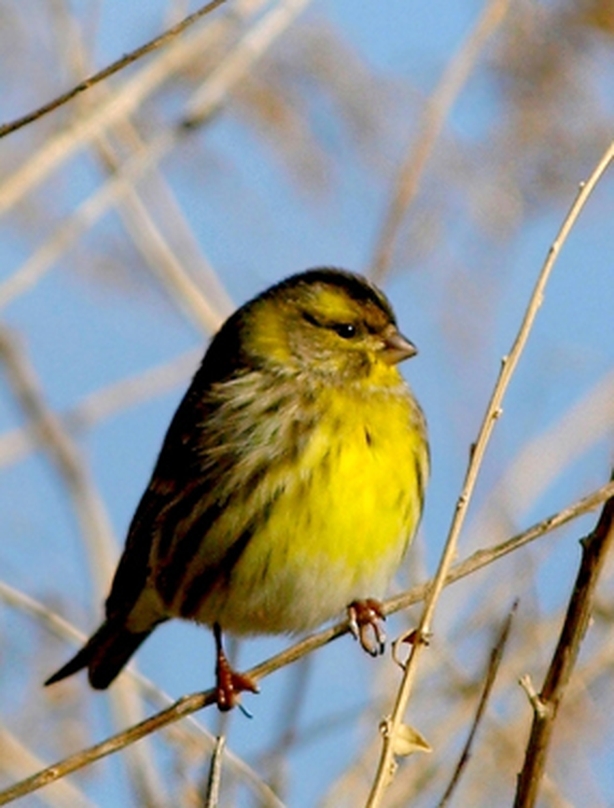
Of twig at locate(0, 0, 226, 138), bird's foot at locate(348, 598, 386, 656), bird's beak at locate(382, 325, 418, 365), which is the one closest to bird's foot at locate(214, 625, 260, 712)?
bird's foot at locate(348, 598, 386, 656)

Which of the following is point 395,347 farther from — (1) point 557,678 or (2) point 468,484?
(1) point 557,678

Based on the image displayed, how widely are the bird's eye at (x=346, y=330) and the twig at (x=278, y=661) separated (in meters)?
0.89

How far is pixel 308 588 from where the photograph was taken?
129 inches

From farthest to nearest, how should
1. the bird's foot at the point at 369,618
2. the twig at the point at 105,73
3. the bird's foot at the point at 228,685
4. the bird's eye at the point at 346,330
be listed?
the bird's eye at the point at 346,330 → the bird's foot at the point at 369,618 → the bird's foot at the point at 228,685 → the twig at the point at 105,73

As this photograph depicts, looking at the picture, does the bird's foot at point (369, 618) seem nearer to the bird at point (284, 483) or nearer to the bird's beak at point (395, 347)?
the bird at point (284, 483)

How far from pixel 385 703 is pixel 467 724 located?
8.7 inches

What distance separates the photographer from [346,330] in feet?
11.6

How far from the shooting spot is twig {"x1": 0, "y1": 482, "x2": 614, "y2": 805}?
2375mm

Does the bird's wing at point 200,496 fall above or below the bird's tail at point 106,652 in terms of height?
above

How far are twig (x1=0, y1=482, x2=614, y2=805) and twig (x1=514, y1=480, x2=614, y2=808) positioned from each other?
0.44ft

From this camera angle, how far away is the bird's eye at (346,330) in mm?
3520

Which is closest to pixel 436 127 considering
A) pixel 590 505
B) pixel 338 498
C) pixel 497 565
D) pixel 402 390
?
pixel 402 390

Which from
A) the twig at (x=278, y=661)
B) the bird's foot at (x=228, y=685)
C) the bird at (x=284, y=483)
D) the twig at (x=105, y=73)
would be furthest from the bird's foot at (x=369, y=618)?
the twig at (x=105, y=73)

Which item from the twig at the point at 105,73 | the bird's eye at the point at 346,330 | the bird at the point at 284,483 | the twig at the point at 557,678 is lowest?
the twig at the point at 557,678
